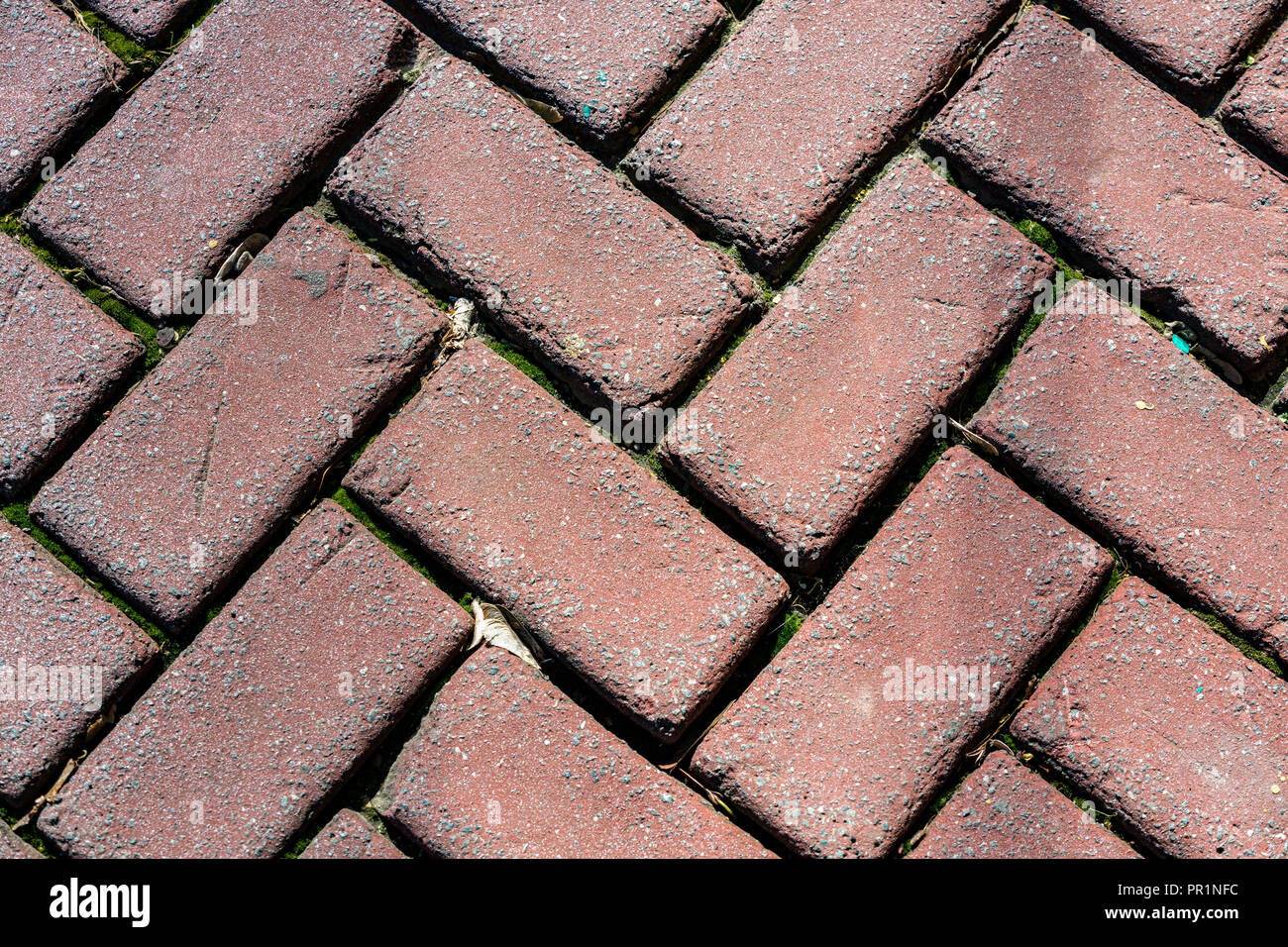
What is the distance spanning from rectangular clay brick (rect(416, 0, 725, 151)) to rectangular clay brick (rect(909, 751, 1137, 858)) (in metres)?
1.24

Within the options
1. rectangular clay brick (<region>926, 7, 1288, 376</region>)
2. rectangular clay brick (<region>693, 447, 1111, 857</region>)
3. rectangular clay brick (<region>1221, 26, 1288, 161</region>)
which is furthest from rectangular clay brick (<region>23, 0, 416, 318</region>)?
rectangular clay brick (<region>1221, 26, 1288, 161</region>)

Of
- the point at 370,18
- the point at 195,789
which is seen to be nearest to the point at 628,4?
the point at 370,18

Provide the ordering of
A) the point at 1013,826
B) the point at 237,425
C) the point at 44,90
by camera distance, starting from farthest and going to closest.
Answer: the point at 44,90, the point at 237,425, the point at 1013,826

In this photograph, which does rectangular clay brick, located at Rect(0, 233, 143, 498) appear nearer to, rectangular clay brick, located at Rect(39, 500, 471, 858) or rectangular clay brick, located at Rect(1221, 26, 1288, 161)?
rectangular clay brick, located at Rect(39, 500, 471, 858)

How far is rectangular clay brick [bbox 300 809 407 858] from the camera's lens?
5.47ft

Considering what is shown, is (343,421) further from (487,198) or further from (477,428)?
(487,198)

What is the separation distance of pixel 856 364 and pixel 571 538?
55 centimetres

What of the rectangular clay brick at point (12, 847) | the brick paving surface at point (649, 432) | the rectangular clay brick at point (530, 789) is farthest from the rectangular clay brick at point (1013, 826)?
the rectangular clay brick at point (12, 847)

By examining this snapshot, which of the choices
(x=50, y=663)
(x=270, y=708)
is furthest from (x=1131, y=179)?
(x=50, y=663)

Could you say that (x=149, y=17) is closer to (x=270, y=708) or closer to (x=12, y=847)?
(x=270, y=708)

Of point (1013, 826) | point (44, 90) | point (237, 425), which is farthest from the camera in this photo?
point (44, 90)

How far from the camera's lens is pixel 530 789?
5.44 ft

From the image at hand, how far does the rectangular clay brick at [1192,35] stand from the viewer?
1790 millimetres

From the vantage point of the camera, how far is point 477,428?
174cm
